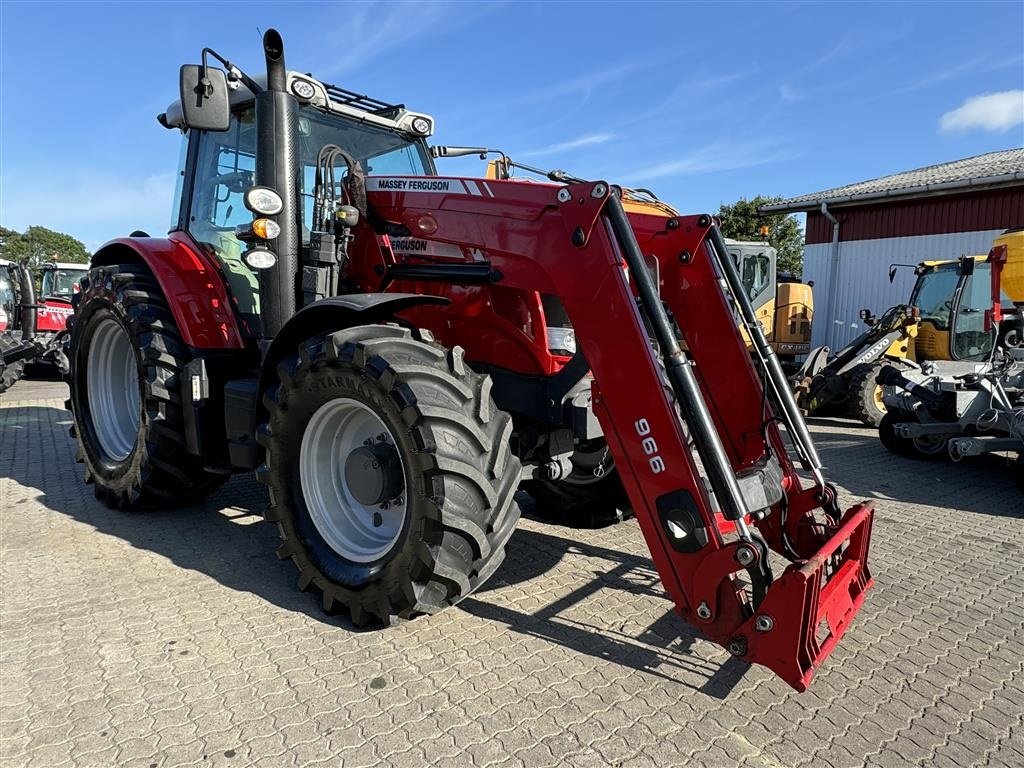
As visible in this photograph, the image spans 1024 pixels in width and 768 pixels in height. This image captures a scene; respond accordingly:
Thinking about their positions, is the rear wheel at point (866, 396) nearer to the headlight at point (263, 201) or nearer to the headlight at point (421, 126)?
the headlight at point (421, 126)

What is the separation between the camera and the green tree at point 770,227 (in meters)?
32.2

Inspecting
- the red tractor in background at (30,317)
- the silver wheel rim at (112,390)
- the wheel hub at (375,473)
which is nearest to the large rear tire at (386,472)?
the wheel hub at (375,473)

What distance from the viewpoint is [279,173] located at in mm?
3633

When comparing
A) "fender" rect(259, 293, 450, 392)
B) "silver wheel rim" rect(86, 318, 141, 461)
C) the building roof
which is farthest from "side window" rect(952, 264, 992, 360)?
"silver wheel rim" rect(86, 318, 141, 461)

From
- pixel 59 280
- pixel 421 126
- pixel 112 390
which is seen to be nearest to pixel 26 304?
pixel 59 280

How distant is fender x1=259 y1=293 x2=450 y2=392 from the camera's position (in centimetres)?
300

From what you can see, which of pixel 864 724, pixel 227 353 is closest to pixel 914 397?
pixel 864 724

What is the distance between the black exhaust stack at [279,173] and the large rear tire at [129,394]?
32.7 inches

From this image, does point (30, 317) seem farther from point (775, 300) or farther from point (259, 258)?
point (775, 300)

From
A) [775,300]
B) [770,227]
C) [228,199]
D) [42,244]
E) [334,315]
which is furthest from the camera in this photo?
[42,244]

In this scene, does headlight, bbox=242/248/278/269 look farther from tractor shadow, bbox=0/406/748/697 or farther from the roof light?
tractor shadow, bbox=0/406/748/697

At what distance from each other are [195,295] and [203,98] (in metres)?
1.32

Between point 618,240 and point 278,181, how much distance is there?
6.55 feet

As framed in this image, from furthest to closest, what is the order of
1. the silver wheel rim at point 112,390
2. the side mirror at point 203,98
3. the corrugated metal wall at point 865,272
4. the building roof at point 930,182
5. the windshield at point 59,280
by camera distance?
the windshield at point 59,280
the corrugated metal wall at point 865,272
the building roof at point 930,182
the silver wheel rim at point 112,390
the side mirror at point 203,98
